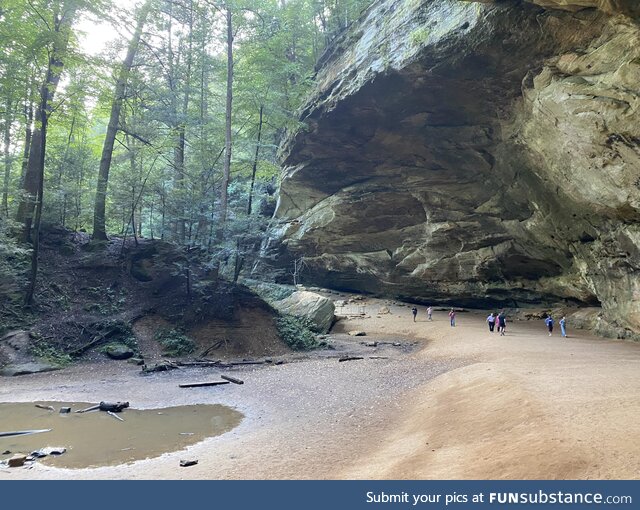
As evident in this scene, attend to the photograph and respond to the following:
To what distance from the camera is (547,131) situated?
1380cm

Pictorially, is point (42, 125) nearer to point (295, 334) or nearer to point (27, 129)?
point (27, 129)

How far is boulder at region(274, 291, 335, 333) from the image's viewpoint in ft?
67.8

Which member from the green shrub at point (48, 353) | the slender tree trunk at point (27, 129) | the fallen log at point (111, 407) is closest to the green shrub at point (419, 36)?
the slender tree trunk at point (27, 129)

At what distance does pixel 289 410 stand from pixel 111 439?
141 inches

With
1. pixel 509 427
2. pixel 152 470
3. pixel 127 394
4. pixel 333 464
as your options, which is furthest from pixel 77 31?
pixel 509 427

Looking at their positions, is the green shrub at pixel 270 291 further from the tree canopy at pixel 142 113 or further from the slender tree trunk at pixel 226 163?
the slender tree trunk at pixel 226 163

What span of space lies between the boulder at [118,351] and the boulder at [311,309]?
26.0 ft

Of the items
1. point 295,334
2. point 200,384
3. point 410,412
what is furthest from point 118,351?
point 410,412

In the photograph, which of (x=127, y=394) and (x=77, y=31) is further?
(x=77, y=31)

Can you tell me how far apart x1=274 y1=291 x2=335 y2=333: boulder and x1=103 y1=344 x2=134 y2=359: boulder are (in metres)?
7.93

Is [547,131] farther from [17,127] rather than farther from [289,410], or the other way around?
[17,127]

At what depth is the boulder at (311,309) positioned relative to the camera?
20.7 meters

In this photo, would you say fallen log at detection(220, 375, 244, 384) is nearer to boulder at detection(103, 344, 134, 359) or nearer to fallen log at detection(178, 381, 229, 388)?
fallen log at detection(178, 381, 229, 388)

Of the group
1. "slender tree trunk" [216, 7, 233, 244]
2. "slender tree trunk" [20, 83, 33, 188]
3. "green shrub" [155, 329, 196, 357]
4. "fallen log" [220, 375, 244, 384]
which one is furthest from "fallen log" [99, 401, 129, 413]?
"slender tree trunk" [20, 83, 33, 188]
